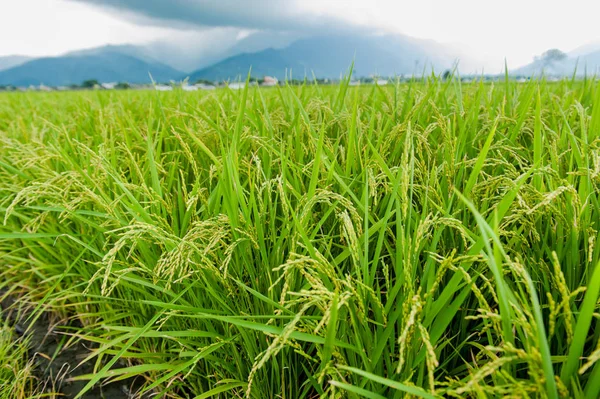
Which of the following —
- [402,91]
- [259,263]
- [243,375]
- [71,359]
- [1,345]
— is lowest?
[71,359]

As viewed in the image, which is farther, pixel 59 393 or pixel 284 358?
pixel 59 393

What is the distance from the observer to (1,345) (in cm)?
172

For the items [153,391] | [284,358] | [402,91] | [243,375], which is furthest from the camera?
[402,91]

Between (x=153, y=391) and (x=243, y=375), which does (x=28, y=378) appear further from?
(x=243, y=375)

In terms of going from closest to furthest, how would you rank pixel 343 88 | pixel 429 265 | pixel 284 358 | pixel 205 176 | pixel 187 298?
pixel 429 265 < pixel 284 358 < pixel 187 298 < pixel 205 176 < pixel 343 88

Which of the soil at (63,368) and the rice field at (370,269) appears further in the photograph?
the soil at (63,368)

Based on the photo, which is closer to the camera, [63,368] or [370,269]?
[370,269]

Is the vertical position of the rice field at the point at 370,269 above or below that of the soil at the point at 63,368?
above

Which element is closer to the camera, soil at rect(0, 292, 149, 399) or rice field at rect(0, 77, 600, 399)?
rice field at rect(0, 77, 600, 399)

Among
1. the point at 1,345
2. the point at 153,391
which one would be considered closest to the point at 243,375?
the point at 153,391

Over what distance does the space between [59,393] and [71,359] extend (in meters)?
0.24

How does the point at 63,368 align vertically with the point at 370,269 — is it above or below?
below

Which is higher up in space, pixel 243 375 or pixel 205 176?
pixel 205 176

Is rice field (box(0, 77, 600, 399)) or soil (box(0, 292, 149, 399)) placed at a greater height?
rice field (box(0, 77, 600, 399))
